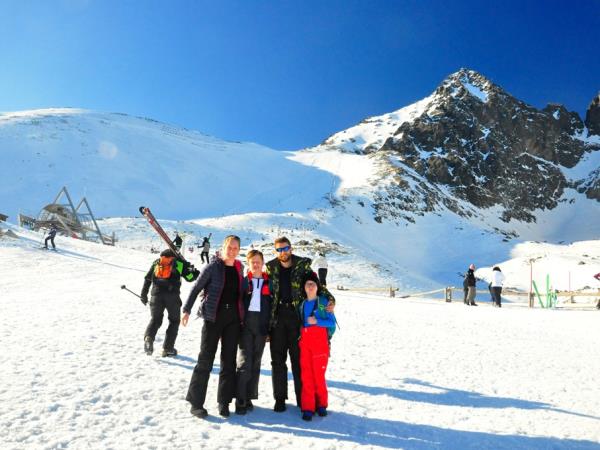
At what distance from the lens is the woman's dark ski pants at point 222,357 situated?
505 cm

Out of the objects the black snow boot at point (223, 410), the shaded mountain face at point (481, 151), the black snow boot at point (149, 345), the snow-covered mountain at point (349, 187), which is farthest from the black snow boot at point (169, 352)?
the shaded mountain face at point (481, 151)

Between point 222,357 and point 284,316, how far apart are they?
0.90 metres

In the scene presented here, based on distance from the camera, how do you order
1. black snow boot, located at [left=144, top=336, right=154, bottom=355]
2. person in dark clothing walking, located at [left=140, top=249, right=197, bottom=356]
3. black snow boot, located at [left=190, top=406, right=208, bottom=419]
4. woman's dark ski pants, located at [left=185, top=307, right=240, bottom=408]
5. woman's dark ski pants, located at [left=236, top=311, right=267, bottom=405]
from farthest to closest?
black snow boot, located at [left=144, top=336, right=154, bottom=355]
person in dark clothing walking, located at [left=140, top=249, right=197, bottom=356]
woman's dark ski pants, located at [left=236, top=311, right=267, bottom=405]
woman's dark ski pants, located at [left=185, top=307, right=240, bottom=408]
black snow boot, located at [left=190, top=406, right=208, bottom=419]

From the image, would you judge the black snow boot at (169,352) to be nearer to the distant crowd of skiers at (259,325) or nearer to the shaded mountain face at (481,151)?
the distant crowd of skiers at (259,325)

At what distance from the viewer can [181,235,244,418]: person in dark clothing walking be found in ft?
16.6

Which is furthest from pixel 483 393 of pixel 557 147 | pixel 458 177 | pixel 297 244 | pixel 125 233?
pixel 557 147

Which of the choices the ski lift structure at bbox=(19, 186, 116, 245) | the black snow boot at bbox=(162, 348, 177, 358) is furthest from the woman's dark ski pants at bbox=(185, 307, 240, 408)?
the ski lift structure at bbox=(19, 186, 116, 245)

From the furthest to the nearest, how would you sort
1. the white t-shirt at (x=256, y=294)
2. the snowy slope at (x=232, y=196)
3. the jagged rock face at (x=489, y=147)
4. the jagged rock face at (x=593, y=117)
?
the jagged rock face at (x=593, y=117) < the jagged rock face at (x=489, y=147) < the snowy slope at (x=232, y=196) < the white t-shirt at (x=256, y=294)

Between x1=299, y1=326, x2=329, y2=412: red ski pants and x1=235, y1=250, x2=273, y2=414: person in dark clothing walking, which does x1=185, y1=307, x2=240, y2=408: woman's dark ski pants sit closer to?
x1=235, y1=250, x2=273, y2=414: person in dark clothing walking

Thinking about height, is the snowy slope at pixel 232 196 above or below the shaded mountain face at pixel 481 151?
below

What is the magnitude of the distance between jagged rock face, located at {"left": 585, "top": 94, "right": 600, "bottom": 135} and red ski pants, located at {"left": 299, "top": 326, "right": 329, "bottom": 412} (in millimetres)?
171222

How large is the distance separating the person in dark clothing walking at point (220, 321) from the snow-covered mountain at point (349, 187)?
82.3 feet

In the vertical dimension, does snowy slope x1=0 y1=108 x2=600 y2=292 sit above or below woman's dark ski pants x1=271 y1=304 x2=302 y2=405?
above

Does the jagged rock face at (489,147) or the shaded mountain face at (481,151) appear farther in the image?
the jagged rock face at (489,147)
